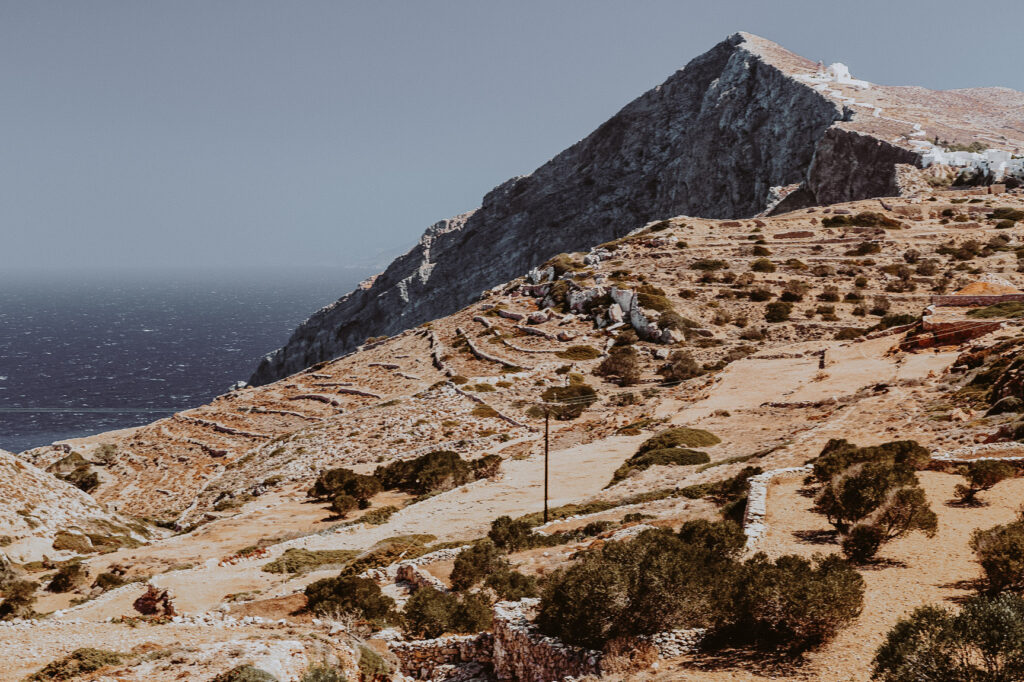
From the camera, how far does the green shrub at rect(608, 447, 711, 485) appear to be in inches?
1144

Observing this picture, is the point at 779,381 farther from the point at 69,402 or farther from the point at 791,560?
the point at 69,402

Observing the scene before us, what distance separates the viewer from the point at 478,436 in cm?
4225

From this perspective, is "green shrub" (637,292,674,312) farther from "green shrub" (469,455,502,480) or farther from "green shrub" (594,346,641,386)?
"green shrub" (469,455,502,480)

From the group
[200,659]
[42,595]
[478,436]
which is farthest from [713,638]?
[478,436]

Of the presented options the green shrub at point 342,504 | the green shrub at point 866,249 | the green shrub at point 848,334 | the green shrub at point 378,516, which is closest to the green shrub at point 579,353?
the green shrub at point 848,334

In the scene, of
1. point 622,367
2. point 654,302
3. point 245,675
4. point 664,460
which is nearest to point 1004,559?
point 245,675

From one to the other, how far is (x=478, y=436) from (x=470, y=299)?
113 metres

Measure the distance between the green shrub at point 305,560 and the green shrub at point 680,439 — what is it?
15782mm

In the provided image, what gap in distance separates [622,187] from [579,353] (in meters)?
112

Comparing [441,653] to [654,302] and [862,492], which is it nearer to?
[862,492]

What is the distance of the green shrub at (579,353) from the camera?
5522cm

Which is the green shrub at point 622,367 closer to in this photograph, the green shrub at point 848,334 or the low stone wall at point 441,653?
the green shrub at point 848,334

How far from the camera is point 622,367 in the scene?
50031 mm

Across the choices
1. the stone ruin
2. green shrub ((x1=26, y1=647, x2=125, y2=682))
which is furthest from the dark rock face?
green shrub ((x1=26, y1=647, x2=125, y2=682))
